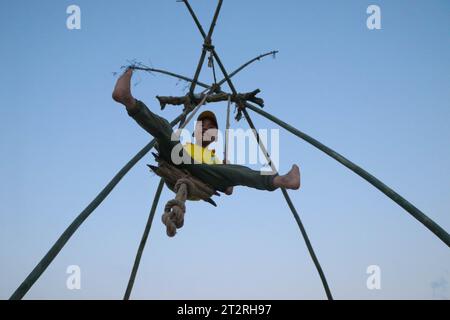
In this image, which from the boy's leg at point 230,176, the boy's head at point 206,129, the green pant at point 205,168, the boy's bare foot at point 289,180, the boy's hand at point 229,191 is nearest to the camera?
the green pant at point 205,168

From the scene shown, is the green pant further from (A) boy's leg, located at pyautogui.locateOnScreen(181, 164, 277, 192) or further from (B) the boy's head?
(B) the boy's head

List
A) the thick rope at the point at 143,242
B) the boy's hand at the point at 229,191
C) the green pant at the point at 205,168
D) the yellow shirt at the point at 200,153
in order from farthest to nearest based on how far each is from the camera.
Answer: the thick rope at the point at 143,242, the boy's hand at the point at 229,191, the yellow shirt at the point at 200,153, the green pant at the point at 205,168

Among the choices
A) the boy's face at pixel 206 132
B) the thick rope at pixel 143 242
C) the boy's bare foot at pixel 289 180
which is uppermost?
the boy's face at pixel 206 132

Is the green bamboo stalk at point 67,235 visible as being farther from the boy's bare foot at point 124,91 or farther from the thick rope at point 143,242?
the thick rope at point 143,242

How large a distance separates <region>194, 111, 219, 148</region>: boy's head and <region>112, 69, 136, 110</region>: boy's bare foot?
4.30 feet

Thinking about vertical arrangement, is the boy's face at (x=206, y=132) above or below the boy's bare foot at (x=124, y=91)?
below

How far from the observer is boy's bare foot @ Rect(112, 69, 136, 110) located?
13.0 feet

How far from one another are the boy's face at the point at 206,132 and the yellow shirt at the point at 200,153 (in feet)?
0.44

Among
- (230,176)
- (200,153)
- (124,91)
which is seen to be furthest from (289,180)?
(124,91)

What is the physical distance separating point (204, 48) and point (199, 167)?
188 centimetres

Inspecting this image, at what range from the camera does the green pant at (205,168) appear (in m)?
4.25

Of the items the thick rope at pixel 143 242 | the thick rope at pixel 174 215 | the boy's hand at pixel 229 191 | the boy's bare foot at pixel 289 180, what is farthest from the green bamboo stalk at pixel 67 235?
the boy's bare foot at pixel 289 180
